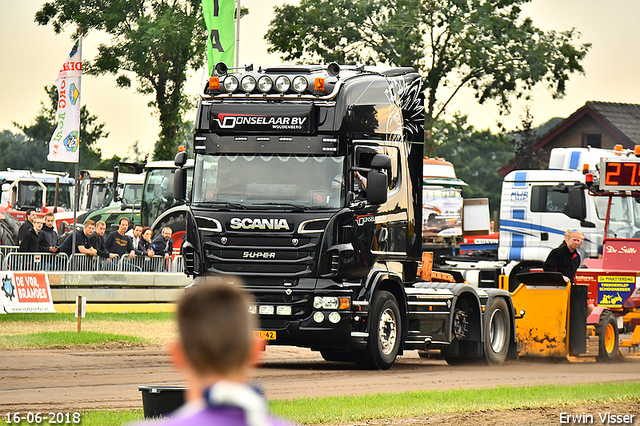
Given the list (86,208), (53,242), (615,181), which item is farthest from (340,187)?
(86,208)

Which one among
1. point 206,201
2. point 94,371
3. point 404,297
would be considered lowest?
point 94,371

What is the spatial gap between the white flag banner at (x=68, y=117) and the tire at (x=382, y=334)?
33.7 ft

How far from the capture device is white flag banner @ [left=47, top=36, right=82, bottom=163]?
71.6 feet

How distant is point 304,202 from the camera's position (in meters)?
12.8

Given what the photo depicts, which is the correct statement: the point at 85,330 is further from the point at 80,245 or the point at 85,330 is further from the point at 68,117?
the point at 68,117

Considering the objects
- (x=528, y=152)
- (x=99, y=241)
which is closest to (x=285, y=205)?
(x=99, y=241)

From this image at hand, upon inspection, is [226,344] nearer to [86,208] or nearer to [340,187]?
[340,187]

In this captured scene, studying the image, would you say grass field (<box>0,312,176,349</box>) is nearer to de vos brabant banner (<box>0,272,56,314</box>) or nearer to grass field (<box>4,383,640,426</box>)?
de vos brabant banner (<box>0,272,56,314</box>)

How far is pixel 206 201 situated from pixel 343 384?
A: 9.72 ft

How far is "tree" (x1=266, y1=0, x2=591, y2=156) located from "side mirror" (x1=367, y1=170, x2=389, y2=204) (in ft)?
90.3

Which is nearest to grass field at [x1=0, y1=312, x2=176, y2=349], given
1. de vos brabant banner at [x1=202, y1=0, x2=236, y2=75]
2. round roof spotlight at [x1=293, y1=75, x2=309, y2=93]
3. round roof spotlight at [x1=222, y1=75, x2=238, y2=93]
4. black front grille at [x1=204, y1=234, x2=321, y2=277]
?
black front grille at [x1=204, y1=234, x2=321, y2=277]

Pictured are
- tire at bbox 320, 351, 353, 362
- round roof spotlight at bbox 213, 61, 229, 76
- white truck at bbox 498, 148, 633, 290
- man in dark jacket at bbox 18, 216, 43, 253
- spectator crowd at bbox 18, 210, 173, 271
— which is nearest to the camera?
round roof spotlight at bbox 213, 61, 229, 76

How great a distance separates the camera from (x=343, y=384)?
38.8 ft

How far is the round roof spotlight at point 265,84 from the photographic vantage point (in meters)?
13.2
